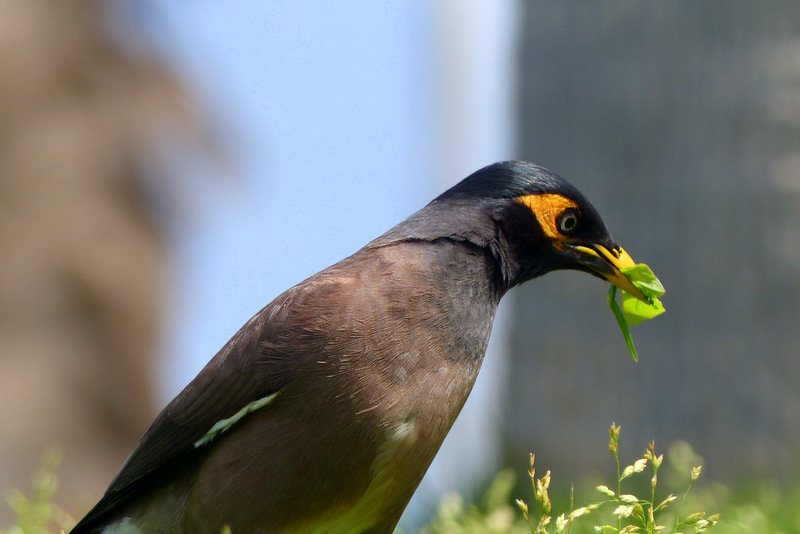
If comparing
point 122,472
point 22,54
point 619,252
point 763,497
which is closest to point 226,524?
point 122,472

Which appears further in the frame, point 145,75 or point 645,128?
→ point 145,75

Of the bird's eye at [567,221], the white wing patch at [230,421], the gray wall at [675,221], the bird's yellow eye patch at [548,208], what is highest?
the bird's yellow eye patch at [548,208]

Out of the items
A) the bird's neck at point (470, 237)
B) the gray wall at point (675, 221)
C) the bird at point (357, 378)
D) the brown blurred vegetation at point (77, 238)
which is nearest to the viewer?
the bird at point (357, 378)

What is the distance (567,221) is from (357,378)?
88 cm

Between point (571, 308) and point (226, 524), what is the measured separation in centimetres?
530

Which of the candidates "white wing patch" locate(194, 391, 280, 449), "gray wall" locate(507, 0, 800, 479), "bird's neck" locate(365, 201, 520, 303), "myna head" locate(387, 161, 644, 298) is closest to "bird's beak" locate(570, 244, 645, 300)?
"myna head" locate(387, 161, 644, 298)

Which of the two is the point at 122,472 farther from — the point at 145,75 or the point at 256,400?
the point at 145,75

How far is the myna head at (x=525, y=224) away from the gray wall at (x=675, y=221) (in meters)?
3.45

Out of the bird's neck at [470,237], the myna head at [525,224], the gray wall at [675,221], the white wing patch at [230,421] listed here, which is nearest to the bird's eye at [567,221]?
the myna head at [525,224]

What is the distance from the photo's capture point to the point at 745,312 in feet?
21.2

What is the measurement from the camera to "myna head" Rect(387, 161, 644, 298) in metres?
3.09

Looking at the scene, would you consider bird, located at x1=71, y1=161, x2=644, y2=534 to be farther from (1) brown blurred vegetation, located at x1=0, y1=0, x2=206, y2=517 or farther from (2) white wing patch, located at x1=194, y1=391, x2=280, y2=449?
(1) brown blurred vegetation, located at x1=0, y1=0, x2=206, y2=517

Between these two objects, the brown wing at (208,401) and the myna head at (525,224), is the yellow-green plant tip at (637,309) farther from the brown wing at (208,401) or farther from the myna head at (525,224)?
the brown wing at (208,401)

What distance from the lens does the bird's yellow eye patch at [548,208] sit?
3113 millimetres
